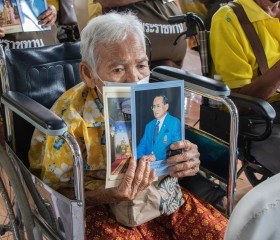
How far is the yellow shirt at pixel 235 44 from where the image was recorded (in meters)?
1.60

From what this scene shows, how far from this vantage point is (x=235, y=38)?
1.59m

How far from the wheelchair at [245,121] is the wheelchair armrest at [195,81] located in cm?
23

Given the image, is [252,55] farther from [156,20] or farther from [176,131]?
[156,20]

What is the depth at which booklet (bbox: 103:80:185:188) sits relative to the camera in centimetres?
103

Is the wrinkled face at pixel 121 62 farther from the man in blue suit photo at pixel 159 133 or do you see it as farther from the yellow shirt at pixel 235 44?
the yellow shirt at pixel 235 44

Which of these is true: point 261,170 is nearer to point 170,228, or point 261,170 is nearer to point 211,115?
point 211,115

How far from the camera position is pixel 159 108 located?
1.09 metres

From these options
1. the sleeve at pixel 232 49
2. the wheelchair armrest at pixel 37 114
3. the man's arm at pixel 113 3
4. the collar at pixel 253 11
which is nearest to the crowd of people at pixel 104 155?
the wheelchair armrest at pixel 37 114

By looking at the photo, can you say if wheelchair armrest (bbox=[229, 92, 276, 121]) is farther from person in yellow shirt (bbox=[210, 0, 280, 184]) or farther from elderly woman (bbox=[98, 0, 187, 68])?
elderly woman (bbox=[98, 0, 187, 68])

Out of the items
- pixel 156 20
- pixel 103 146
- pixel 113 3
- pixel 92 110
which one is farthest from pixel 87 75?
pixel 156 20

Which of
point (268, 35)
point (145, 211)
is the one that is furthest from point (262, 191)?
point (268, 35)

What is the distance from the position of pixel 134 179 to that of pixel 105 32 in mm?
425

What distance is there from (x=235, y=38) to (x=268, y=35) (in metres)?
0.17

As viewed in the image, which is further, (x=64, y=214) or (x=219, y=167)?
(x=219, y=167)
